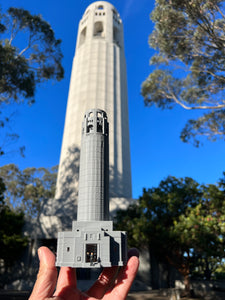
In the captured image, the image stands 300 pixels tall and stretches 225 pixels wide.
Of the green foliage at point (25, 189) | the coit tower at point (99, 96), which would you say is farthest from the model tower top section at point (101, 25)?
the green foliage at point (25, 189)

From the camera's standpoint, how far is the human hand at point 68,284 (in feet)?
12.8

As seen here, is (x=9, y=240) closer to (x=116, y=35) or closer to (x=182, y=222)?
(x=182, y=222)

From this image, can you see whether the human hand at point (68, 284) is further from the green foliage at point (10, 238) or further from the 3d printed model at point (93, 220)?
the green foliage at point (10, 238)

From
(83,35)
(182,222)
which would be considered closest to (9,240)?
(182,222)

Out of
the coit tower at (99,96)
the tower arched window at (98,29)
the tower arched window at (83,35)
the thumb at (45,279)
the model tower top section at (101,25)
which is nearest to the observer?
the thumb at (45,279)

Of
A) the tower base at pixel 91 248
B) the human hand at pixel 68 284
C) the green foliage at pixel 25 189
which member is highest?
the green foliage at pixel 25 189

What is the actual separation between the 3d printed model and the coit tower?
2293cm

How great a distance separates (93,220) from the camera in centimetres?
966

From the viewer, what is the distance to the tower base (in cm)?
713

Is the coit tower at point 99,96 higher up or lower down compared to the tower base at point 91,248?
higher up

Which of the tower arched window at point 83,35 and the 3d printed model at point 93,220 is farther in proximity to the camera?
the tower arched window at point 83,35

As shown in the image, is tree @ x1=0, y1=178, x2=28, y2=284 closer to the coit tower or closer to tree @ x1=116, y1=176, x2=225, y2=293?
the coit tower

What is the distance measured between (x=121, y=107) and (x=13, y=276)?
1192 inches

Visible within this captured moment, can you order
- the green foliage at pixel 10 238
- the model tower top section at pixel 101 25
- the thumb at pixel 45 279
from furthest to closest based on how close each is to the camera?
the model tower top section at pixel 101 25 → the green foliage at pixel 10 238 → the thumb at pixel 45 279
